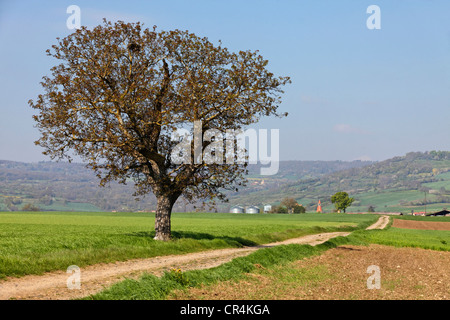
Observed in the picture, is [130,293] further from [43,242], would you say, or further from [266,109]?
[266,109]

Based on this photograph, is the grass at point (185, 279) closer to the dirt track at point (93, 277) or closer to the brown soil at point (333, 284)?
the brown soil at point (333, 284)

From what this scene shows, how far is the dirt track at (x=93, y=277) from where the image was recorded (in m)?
15.4

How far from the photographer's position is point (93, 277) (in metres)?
19.1

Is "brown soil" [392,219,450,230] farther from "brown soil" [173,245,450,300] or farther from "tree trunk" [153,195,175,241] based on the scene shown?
"brown soil" [173,245,450,300]

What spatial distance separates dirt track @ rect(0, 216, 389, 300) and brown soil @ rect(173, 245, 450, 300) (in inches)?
137

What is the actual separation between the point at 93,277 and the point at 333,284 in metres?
8.64

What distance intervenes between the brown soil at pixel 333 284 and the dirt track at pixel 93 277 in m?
3.47

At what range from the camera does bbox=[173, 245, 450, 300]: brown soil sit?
51.2ft

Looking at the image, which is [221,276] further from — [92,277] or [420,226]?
[420,226]

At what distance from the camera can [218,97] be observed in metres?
32.4

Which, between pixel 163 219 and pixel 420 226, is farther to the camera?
pixel 420 226

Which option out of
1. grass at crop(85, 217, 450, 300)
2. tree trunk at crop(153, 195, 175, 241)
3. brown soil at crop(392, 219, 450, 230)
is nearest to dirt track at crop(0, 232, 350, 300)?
grass at crop(85, 217, 450, 300)

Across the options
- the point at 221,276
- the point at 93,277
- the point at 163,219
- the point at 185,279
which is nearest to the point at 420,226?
the point at 163,219
